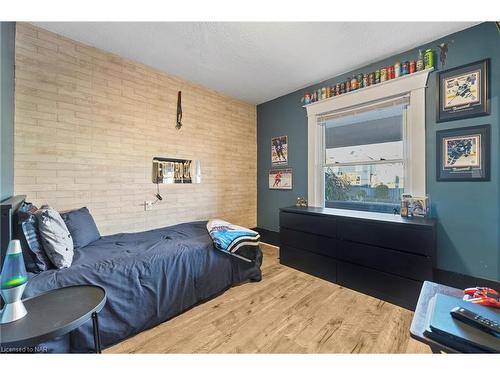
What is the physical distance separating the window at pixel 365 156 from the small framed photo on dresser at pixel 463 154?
1.20 ft

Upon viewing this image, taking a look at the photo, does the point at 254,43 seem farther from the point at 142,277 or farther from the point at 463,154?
the point at 142,277

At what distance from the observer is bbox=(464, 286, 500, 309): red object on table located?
862 mm

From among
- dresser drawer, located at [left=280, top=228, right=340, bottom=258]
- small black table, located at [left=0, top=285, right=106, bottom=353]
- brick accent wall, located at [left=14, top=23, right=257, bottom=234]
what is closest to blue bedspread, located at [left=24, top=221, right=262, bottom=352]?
small black table, located at [left=0, top=285, right=106, bottom=353]

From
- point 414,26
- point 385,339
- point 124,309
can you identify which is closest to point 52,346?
point 124,309

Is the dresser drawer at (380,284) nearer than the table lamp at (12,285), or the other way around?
the table lamp at (12,285)

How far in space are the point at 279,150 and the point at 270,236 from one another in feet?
5.14

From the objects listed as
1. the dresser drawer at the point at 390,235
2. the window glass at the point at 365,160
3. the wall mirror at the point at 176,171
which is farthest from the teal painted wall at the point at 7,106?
the window glass at the point at 365,160

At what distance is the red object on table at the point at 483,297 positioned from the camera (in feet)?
2.83

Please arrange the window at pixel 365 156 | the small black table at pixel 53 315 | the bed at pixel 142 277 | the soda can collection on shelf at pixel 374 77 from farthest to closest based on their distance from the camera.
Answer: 1. the window at pixel 365 156
2. the soda can collection on shelf at pixel 374 77
3. the bed at pixel 142 277
4. the small black table at pixel 53 315

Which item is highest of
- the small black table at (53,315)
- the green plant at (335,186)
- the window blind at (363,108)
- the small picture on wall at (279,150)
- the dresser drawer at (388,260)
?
the window blind at (363,108)

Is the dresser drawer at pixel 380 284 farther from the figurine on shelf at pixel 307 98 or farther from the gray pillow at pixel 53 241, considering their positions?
the gray pillow at pixel 53 241

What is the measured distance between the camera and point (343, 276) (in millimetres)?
2318

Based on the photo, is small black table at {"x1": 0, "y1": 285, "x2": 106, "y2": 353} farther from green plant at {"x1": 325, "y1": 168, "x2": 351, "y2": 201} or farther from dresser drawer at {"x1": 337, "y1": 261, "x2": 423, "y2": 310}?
green plant at {"x1": 325, "y1": 168, "x2": 351, "y2": 201}

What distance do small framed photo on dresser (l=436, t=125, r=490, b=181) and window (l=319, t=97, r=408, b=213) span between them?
1.20 feet
